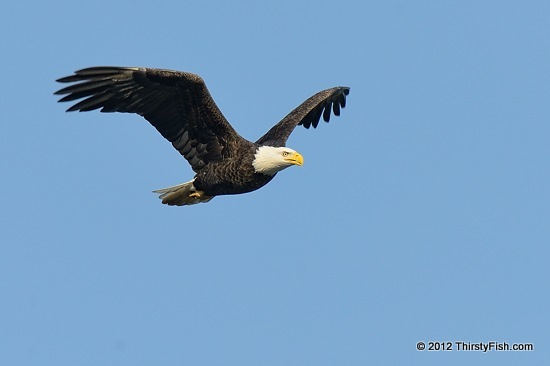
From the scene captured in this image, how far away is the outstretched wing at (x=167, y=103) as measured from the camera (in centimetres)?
1424

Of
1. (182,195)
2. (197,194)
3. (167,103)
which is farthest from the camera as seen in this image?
(182,195)

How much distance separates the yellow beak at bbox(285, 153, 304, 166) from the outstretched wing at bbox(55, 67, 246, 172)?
2.74ft

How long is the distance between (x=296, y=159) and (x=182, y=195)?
1938 millimetres

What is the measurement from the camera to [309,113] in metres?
18.7

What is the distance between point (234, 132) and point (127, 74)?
1.75 metres

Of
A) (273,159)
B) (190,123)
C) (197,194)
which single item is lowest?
(197,194)

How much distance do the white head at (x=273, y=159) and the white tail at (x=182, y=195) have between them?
1.17 metres

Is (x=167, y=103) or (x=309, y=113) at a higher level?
(x=309, y=113)

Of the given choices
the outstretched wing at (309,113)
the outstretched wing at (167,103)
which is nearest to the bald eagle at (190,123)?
the outstretched wing at (167,103)

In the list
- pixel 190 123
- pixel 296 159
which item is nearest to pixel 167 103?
pixel 190 123

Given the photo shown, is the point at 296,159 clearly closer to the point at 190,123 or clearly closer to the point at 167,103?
the point at 190,123

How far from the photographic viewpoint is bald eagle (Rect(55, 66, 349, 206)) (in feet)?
46.9

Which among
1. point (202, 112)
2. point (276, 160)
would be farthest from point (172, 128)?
point (276, 160)

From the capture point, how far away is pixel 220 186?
1511 centimetres
